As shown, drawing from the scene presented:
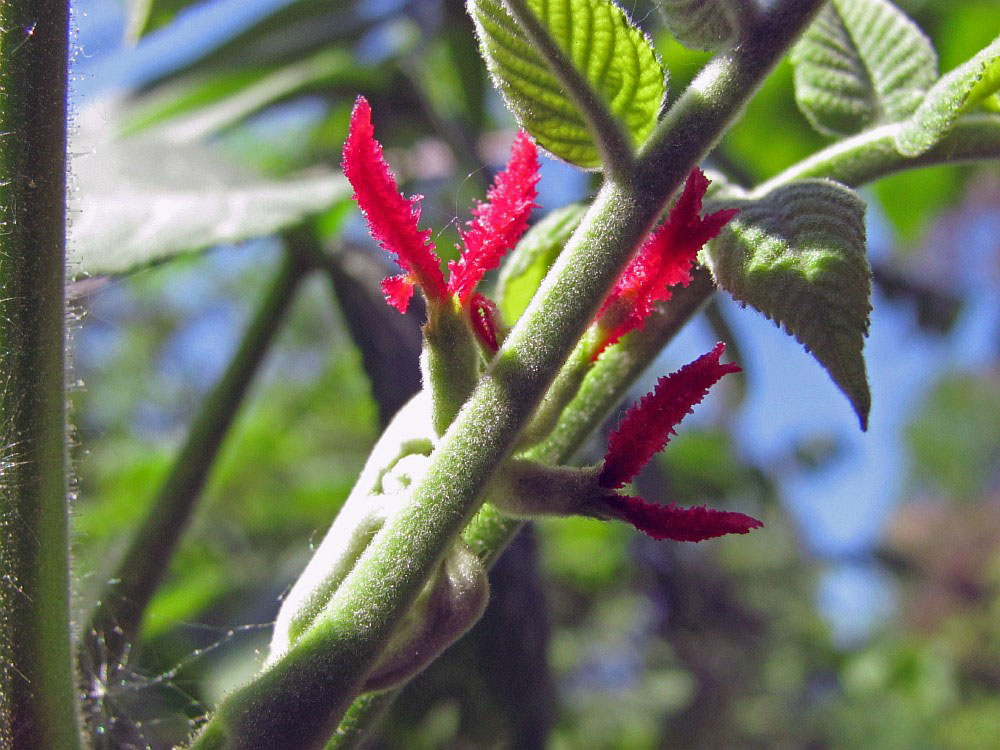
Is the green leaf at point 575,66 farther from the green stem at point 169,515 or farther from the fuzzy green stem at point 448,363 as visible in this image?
the green stem at point 169,515

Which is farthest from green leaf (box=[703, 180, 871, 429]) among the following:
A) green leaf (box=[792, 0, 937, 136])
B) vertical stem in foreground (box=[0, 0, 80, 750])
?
vertical stem in foreground (box=[0, 0, 80, 750])

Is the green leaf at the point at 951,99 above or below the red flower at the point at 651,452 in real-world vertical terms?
above

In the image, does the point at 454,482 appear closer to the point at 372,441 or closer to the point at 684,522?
the point at 684,522

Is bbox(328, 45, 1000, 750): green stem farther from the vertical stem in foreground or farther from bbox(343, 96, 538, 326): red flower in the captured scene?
the vertical stem in foreground

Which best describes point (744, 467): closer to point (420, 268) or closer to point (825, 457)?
point (825, 457)

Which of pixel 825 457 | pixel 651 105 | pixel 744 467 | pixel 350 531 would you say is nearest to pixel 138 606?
pixel 350 531

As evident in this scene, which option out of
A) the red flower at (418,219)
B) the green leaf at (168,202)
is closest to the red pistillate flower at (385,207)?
the red flower at (418,219)

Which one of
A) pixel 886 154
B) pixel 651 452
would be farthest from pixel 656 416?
pixel 886 154

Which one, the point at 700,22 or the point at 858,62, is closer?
the point at 700,22
